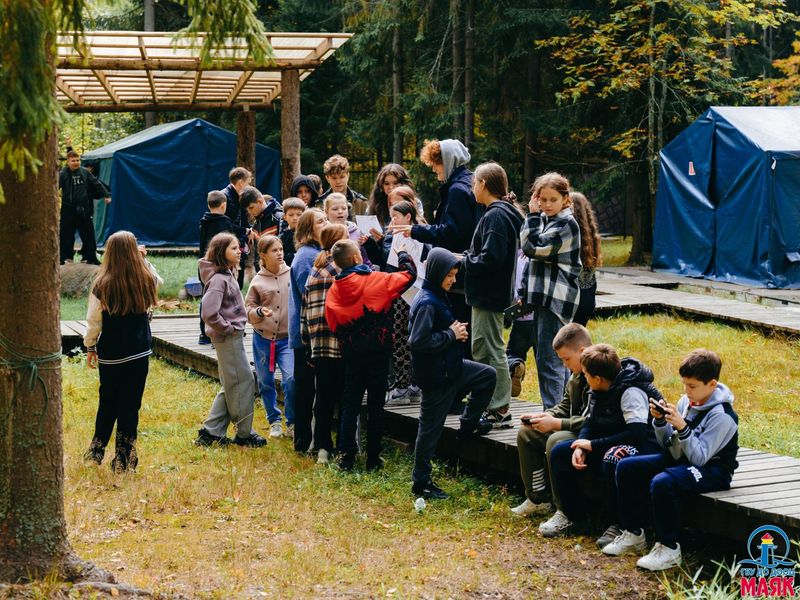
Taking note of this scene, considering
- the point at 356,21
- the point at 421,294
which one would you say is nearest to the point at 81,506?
the point at 421,294

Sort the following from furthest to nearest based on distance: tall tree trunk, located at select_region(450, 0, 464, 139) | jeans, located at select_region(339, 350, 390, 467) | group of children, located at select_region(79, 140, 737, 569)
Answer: tall tree trunk, located at select_region(450, 0, 464, 139) < jeans, located at select_region(339, 350, 390, 467) < group of children, located at select_region(79, 140, 737, 569)

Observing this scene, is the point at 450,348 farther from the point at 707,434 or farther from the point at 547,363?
the point at 707,434

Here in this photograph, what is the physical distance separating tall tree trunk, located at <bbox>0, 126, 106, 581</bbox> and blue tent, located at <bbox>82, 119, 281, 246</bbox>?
20.1 m

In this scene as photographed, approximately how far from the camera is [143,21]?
99.0 feet

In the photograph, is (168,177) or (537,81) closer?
(537,81)

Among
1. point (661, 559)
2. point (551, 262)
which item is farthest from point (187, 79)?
point (661, 559)

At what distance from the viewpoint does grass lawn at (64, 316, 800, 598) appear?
15.6 feet

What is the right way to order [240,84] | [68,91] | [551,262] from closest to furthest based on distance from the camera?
[551,262] → [240,84] → [68,91]

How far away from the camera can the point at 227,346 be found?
730cm

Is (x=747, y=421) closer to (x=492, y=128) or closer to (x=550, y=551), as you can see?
(x=550, y=551)

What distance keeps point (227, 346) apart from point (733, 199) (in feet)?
38.3

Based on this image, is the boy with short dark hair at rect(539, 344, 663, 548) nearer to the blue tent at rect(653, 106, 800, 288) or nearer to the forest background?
the blue tent at rect(653, 106, 800, 288)

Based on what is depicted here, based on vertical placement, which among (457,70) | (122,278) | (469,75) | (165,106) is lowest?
(122,278)

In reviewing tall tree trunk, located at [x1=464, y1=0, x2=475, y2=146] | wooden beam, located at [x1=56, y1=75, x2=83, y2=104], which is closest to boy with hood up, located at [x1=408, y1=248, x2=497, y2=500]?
wooden beam, located at [x1=56, y1=75, x2=83, y2=104]
